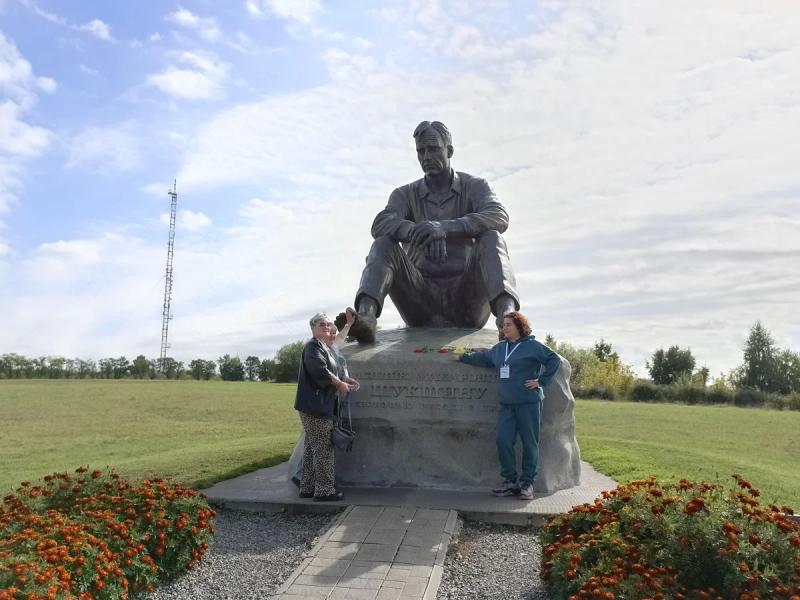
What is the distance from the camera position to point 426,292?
880 centimetres

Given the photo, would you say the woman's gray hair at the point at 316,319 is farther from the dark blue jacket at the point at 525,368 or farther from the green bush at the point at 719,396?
the green bush at the point at 719,396

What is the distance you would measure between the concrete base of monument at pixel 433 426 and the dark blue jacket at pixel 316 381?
2.73 ft

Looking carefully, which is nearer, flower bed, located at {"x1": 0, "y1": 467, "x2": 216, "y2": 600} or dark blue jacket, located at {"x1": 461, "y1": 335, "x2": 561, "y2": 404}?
flower bed, located at {"x1": 0, "y1": 467, "x2": 216, "y2": 600}

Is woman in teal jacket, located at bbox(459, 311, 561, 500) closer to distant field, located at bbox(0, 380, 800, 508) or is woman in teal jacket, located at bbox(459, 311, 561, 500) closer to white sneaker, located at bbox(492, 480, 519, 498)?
white sneaker, located at bbox(492, 480, 519, 498)

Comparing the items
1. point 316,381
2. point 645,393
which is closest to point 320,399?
point 316,381

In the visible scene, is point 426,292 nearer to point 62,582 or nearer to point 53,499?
point 53,499

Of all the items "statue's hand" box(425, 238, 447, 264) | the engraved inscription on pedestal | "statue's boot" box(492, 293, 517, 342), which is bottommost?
the engraved inscription on pedestal

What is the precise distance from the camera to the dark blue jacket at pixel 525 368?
6.41m

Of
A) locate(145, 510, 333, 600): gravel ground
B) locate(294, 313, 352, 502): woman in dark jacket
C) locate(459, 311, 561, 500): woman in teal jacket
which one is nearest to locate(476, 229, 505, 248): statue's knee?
locate(459, 311, 561, 500): woman in teal jacket

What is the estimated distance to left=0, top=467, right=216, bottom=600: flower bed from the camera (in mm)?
3820

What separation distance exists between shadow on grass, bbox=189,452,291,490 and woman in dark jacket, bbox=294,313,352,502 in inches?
75.1

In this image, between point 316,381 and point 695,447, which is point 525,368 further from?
point 695,447

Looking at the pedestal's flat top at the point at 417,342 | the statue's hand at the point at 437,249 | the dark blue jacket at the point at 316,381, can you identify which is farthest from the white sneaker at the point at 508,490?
the statue's hand at the point at 437,249

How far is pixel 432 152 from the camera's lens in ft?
27.4
